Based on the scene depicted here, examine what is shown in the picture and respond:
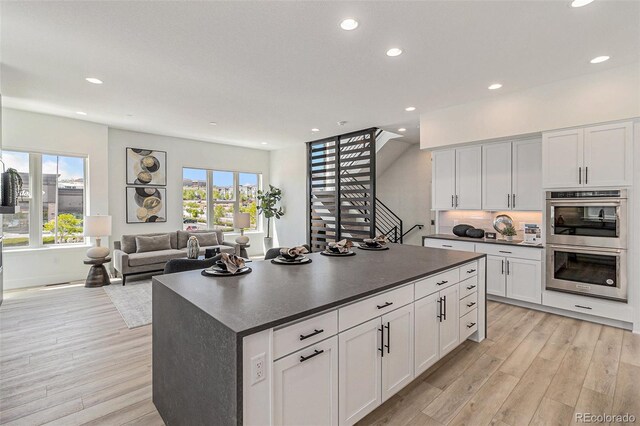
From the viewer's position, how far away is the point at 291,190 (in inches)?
317

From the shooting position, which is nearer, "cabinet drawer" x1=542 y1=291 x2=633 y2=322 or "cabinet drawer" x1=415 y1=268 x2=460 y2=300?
"cabinet drawer" x1=415 y1=268 x2=460 y2=300

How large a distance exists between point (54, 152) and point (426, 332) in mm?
6569

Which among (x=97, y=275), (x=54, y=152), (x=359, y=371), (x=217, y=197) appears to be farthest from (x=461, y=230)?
(x=54, y=152)

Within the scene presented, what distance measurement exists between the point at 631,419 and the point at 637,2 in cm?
295

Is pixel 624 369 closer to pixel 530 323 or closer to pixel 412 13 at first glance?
pixel 530 323

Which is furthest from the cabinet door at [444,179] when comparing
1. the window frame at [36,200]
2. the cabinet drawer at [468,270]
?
the window frame at [36,200]

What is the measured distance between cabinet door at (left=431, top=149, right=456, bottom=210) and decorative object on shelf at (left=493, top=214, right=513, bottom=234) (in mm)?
671

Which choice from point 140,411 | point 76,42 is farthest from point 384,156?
point 140,411

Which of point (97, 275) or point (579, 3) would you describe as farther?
point (97, 275)

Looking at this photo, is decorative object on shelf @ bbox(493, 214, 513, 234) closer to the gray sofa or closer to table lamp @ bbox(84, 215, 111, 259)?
the gray sofa

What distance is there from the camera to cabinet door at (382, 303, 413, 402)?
1923mm

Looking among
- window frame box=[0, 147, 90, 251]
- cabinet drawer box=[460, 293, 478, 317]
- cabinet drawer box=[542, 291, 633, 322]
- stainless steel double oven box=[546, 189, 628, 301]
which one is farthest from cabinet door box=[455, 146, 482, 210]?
window frame box=[0, 147, 90, 251]

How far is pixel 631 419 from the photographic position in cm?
196

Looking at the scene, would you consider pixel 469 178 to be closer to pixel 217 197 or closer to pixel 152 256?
pixel 152 256
